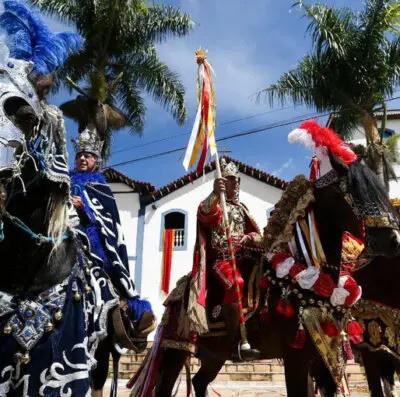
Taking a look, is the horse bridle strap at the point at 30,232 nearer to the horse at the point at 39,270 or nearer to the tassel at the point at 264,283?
the horse at the point at 39,270

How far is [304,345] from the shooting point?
3.76 meters

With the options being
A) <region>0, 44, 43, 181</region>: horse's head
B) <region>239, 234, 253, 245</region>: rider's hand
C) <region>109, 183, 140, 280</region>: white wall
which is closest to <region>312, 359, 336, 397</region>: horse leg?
<region>239, 234, 253, 245</region>: rider's hand

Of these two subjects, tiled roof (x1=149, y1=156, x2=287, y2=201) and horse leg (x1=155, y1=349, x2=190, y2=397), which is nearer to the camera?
horse leg (x1=155, y1=349, x2=190, y2=397)

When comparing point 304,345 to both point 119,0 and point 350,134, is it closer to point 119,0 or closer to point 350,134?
point 350,134

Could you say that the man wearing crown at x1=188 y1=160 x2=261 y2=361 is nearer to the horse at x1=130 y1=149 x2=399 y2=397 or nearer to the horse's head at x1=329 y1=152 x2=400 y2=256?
the horse at x1=130 y1=149 x2=399 y2=397

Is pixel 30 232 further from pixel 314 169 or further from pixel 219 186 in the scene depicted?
pixel 314 169

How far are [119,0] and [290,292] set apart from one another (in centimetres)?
1312

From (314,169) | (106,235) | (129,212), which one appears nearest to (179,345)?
(106,235)

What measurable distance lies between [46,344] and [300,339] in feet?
7.34

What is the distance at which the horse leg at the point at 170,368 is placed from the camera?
16.2ft

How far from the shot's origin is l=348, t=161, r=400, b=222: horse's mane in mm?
3682

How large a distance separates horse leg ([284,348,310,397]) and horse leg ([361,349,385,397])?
6.23 ft

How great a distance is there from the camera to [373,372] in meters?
5.27

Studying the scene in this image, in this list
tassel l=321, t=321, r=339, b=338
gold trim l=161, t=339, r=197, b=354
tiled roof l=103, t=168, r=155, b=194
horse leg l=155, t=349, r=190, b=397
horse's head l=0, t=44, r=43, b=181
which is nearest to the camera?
horse's head l=0, t=44, r=43, b=181
